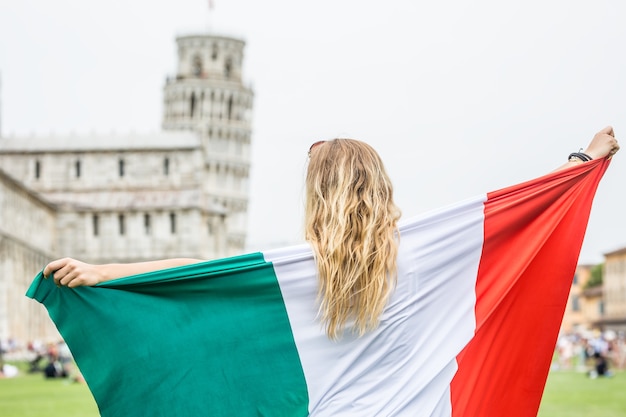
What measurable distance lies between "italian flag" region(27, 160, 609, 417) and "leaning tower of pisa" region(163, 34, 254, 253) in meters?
84.7

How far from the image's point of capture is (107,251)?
70.6 m

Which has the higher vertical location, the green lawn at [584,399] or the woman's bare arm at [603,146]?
the woman's bare arm at [603,146]

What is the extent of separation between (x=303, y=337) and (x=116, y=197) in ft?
235

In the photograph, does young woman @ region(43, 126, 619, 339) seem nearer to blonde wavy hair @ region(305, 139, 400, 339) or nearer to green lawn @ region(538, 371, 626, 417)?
blonde wavy hair @ region(305, 139, 400, 339)

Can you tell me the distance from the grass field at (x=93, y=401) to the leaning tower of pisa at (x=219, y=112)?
68.3 m

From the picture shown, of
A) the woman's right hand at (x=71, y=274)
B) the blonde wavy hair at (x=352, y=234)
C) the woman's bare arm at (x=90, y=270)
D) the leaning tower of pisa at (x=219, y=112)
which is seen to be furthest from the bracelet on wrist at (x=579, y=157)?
the leaning tower of pisa at (x=219, y=112)

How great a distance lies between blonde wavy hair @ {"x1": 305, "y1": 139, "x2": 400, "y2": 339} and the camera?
369cm

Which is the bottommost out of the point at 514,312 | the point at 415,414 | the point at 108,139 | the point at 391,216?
the point at 108,139

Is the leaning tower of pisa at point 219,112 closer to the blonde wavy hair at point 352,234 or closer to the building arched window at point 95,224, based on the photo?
the building arched window at point 95,224

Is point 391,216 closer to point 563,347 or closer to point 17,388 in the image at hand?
point 17,388

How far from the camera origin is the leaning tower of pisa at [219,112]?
9050 centimetres

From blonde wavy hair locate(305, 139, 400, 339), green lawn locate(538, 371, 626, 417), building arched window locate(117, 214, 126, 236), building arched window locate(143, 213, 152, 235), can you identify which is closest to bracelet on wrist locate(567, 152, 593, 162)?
blonde wavy hair locate(305, 139, 400, 339)

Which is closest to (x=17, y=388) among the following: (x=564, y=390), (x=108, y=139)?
(x=564, y=390)

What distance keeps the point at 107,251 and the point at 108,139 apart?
1050cm
